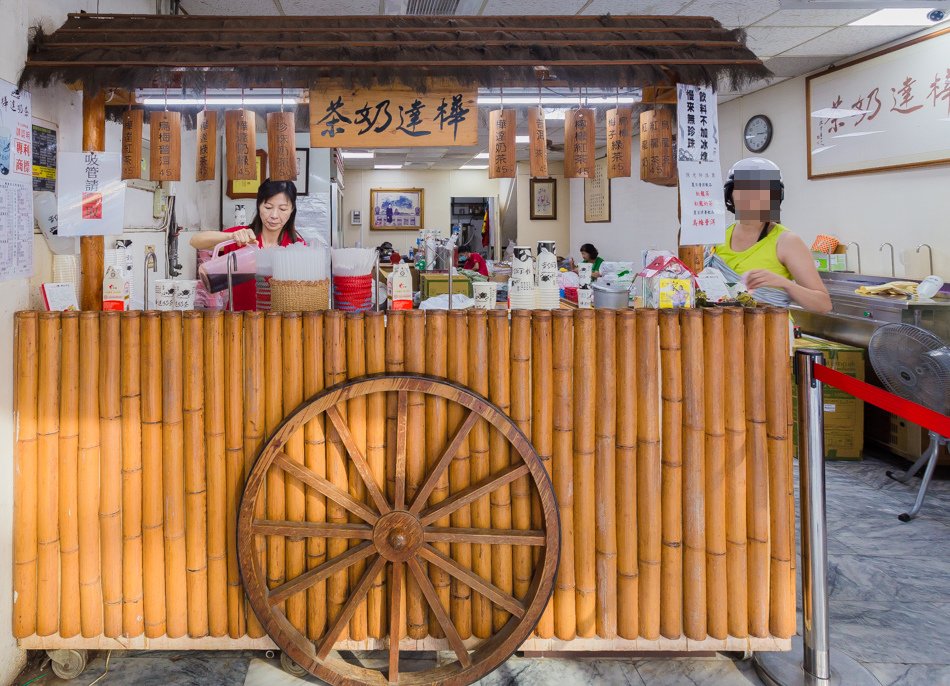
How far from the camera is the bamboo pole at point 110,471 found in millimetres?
1988

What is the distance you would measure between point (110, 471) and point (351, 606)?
0.93m

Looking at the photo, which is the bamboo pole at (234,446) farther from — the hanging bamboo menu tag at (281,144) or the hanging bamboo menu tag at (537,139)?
the hanging bamboo menu tag at (537,139)

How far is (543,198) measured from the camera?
470 inches

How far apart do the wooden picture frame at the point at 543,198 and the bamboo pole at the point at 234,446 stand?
34.4 feet

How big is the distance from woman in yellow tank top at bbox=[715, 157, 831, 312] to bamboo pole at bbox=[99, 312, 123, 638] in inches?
105

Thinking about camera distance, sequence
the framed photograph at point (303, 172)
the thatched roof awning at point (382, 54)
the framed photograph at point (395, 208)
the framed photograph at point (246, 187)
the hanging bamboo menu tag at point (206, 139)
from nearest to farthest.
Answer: the thatched roof awning at point (382, 54) < the hanging bamboo menu tag at point (206, 139) < the framed photograph at point (246, 187) < the framed photograph at point (303, 172) < the framed photograph at point (395, 208)

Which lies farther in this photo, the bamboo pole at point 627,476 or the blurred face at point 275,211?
the blurred face at point 275,211

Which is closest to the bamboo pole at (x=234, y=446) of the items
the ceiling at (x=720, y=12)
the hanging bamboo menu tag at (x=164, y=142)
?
the hanging bamboo menu tag at (x=164, y=142)

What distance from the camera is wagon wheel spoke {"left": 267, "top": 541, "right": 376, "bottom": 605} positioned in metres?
1.90

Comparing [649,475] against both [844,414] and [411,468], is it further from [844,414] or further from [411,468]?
[844,414]

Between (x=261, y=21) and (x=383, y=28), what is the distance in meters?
0.47

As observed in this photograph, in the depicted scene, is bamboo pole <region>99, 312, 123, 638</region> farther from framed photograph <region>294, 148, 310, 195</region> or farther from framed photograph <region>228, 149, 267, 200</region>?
framed photograph <region>294, 148, 310, 195</region>

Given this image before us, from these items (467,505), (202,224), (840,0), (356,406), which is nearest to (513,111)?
(356,406)

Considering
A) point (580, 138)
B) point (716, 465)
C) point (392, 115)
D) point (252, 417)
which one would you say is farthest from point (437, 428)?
point (580, 138)
